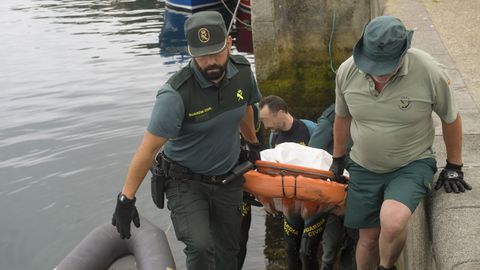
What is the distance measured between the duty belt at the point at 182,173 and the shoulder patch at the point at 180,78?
61 centimetres

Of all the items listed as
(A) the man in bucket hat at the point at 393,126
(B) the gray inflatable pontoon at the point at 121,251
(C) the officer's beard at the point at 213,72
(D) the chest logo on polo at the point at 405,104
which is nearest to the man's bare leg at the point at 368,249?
(A) the man in bucket hat at the point at 393,126

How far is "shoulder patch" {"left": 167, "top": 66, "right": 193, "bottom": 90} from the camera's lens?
405 cm

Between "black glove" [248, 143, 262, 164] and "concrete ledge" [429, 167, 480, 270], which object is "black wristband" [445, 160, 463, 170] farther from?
"black glove" [248, 143, 262, 164]

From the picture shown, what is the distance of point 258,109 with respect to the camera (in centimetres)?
521

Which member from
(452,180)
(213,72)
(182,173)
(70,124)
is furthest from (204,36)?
(70,124)

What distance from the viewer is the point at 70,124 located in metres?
12.0

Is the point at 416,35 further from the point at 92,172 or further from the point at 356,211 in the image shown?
the point at 92,172

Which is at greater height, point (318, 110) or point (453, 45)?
point (453, 45)

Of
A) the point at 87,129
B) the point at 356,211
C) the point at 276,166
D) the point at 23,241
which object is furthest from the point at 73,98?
the point at 356,211

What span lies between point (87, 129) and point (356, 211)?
859 cm

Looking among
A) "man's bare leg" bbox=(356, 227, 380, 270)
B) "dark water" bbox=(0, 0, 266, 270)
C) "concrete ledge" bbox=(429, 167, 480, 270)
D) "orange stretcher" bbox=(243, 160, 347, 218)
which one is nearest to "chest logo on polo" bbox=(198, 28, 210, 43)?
"orange stretcher" bbox=(243, 160, 347, 218)

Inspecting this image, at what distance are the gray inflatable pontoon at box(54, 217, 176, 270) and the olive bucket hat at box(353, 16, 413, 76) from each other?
2.40 m

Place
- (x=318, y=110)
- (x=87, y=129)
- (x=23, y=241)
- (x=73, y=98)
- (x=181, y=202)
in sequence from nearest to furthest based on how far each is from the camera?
1. (x=181, y=202)
2. (x=23, y=241)
3. (x=318, y=110)
4. (x=87, y=129)
5. (x=73, y=98)

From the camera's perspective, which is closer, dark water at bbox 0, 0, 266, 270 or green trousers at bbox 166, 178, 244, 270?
green trousers at bbox 166, 178, 244, 270
